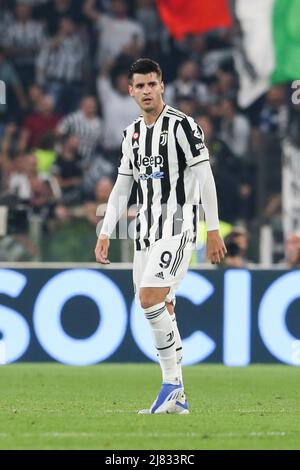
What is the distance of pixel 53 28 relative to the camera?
19.4 m

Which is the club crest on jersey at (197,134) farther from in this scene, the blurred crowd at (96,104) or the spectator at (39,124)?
the spectator at (39,124)

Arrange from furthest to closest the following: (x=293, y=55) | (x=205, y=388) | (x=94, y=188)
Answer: (x=94, y=188) < (x=293, y=55) < (x=205, y=388)

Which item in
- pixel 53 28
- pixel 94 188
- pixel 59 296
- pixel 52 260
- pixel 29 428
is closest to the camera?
pixel 29 428

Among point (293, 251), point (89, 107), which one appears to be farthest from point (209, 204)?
point (89, 107)

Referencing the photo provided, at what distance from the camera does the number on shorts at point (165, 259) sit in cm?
862

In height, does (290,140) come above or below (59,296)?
above

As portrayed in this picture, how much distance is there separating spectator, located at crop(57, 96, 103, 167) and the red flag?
1660 millimetres

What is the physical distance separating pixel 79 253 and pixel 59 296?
0.94m

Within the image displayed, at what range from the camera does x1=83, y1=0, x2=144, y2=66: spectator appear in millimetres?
19172

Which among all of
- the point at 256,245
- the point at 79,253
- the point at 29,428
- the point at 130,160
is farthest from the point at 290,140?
the point at 29,428

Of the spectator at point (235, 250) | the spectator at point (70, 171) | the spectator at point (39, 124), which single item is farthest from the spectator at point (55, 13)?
the spectator at point (235, 250)

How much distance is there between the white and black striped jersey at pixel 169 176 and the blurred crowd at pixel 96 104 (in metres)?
6.16

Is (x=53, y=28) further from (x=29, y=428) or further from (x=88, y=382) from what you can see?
(x=29, y=428)

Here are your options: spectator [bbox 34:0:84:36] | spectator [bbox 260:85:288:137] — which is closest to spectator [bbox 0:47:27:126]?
spectator [bbox 34:0:84:36]
